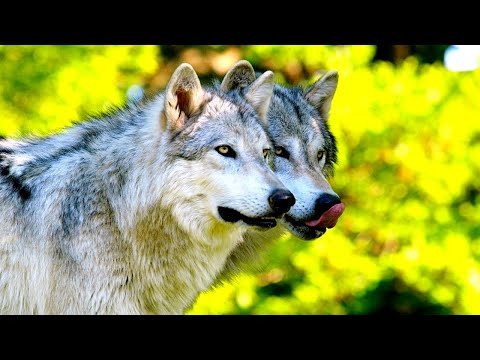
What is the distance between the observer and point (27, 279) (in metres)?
5.95

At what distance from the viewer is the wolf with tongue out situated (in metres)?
6.74

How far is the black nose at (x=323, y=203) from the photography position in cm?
670

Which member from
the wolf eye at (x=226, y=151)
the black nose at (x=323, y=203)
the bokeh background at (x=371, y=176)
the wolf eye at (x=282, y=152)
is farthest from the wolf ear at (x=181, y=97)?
the bokeh background at (x=371, y=176)

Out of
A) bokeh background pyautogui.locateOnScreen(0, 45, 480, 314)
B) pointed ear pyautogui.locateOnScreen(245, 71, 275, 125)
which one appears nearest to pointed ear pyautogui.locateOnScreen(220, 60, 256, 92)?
pointed ear pyautogui.locateOnScreen(245, 71, 275, 125)

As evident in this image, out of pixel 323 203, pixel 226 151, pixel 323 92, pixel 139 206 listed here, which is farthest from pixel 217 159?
pixel 323 92

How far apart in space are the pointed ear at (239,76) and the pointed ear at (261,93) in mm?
207

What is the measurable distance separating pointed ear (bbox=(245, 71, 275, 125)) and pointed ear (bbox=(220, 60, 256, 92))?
Answer: 21 centimetres

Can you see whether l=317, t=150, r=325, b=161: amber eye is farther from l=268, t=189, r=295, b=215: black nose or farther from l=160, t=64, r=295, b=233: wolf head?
l=268, t=189, r=295, b=215: black nose

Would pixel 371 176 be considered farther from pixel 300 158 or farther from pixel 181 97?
pixel 181 97

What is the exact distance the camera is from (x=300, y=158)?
280 inches

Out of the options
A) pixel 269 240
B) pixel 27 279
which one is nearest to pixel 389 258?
pixel 269 240

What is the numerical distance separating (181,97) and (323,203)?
55.3 inches

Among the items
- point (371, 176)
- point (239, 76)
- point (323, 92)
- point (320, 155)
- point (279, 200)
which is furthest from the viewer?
point (371, 176)
